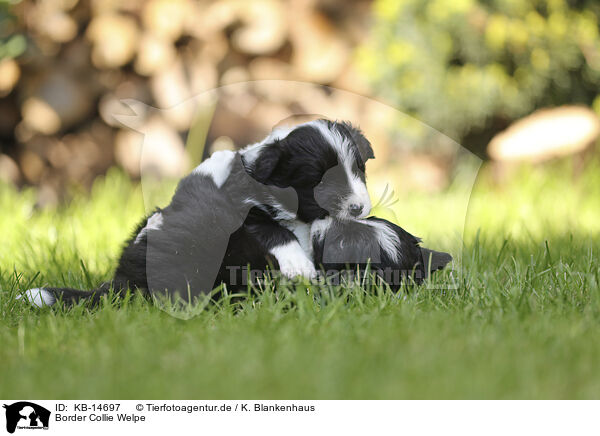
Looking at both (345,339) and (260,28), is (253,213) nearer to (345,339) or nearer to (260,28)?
(345,339)

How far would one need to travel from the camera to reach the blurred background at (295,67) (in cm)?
457

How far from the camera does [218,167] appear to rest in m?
2.21

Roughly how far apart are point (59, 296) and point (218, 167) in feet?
2.47

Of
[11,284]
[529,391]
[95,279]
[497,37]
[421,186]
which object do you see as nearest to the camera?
[529,391]

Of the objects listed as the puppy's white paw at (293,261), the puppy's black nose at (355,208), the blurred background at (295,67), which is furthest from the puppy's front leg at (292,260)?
the blurred background at (295,67)

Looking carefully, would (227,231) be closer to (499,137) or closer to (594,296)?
(594,296)

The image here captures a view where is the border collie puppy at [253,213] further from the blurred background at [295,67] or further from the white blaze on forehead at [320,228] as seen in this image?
the blurred background at [295,67]

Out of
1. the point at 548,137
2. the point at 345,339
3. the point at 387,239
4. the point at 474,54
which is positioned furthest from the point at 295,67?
the point at 345,339

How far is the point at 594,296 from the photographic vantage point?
1.90 metres

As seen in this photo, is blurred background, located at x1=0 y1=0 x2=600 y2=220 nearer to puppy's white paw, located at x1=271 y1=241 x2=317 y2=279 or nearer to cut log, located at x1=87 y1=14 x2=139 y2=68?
cut log, located at x1=87 y1=14 x2=139 y2=68

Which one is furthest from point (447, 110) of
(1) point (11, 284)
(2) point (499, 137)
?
(1) point (11, 284)

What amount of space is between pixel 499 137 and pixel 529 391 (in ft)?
12.2

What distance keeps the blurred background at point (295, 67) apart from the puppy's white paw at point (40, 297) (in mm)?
1199
